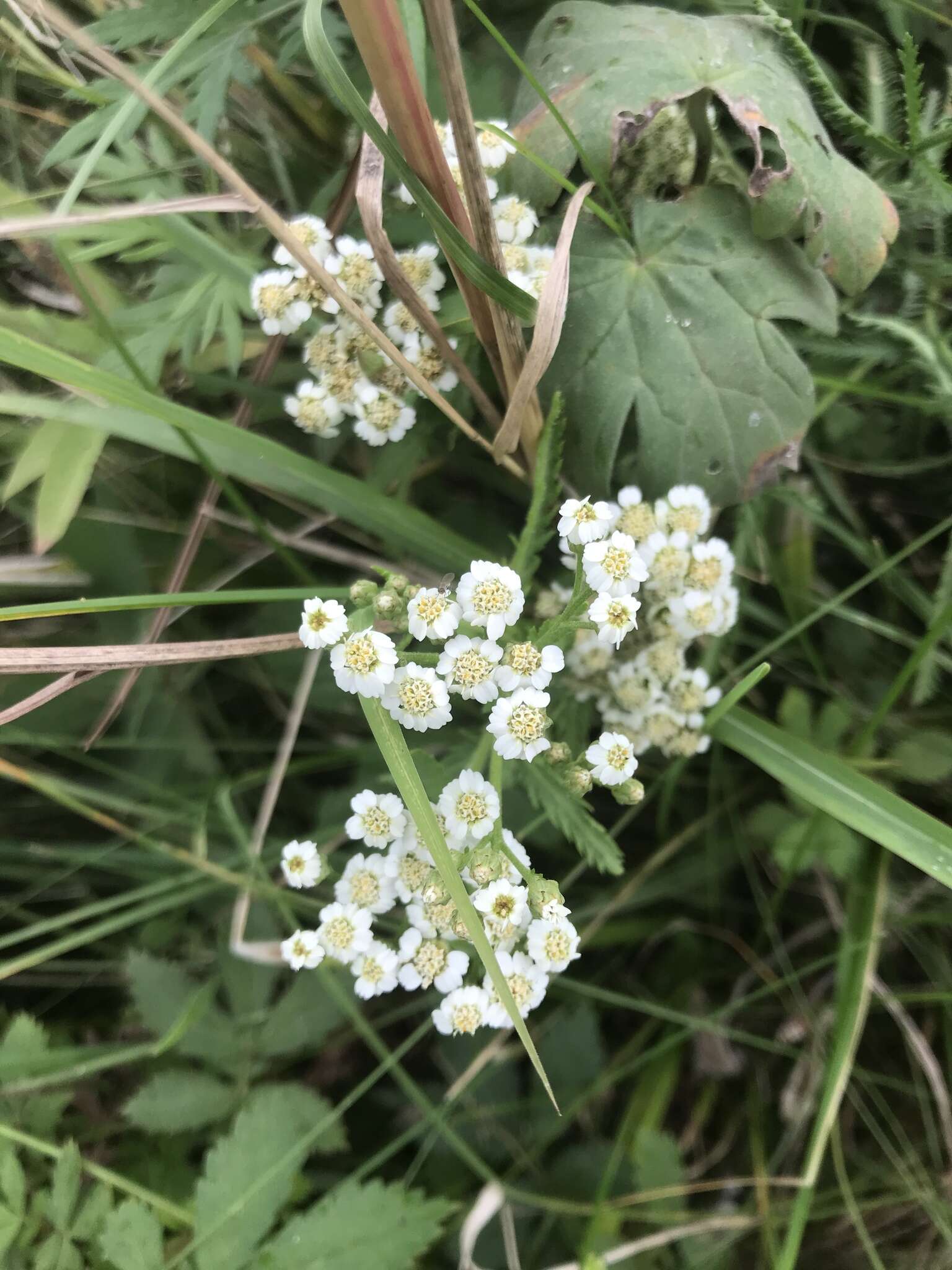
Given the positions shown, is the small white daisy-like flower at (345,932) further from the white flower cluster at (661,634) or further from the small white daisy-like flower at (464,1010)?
the white flower cluster at (661,634)

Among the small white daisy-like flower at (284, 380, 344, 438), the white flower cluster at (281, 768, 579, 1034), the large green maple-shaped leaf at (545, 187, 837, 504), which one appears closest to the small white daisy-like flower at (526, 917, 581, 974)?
the white flower cluster at (281, 768, 579, 1034)

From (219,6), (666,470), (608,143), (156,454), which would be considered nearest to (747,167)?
(608,143)

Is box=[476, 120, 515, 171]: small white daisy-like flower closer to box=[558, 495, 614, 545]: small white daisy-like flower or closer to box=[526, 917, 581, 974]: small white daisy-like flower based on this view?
box=[558, 495, 614, 545]: small white daisy-like flower

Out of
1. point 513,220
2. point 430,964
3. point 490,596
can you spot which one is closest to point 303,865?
point 430,964

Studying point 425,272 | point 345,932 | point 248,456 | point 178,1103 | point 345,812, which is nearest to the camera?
point 345,932

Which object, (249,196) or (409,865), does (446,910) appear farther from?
(249,196)

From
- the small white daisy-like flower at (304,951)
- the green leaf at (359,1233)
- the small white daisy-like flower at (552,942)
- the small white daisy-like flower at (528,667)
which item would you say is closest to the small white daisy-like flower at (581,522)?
the small white daisy-like flower at (528,667)
